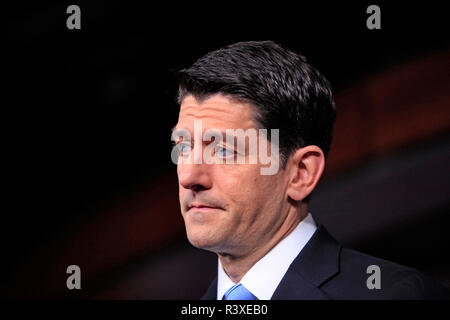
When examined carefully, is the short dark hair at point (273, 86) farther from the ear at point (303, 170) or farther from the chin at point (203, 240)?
the chin at point (203, 240)

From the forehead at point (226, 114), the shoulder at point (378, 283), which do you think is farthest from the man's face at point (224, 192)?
the shoulder at point (378, 283)

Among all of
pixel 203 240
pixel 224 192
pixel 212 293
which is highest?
pixel 224 192

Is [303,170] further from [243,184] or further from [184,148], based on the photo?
[184,148]

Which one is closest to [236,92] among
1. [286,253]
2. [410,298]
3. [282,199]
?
[282,199]

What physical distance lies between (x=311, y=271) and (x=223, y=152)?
409 millimetres

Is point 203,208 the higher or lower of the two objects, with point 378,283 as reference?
higher

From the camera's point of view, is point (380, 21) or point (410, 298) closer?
point (410, 298)

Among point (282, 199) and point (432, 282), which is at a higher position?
point (282, 199)

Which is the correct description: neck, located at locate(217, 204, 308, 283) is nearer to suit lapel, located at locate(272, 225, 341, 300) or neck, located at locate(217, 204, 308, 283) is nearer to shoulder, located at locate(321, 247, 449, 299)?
suit lapel, located at locate(272, 225, 341, 300)

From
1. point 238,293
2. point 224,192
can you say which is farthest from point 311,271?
point 224,192

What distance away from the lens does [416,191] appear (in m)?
2.08

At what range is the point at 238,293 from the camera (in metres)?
1.83
